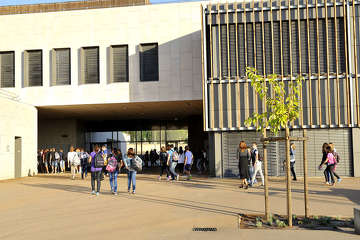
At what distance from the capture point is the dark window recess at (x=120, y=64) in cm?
2483

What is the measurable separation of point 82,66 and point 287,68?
12.1 metres

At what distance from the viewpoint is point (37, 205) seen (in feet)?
40.1

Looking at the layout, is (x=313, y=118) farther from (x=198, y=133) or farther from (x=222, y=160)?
(x=198, y=133)

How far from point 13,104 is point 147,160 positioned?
15952 mm

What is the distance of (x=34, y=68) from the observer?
25859 millimetres

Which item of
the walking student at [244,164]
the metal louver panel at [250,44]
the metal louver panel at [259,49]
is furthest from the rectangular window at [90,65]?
the walking student at [244,164]

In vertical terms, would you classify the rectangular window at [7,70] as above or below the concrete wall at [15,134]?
above

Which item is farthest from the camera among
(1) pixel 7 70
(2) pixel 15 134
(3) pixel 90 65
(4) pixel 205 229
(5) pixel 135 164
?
(1) pixel 7 70

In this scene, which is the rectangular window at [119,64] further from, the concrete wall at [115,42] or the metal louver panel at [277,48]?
the metal louver panel at [277,48]

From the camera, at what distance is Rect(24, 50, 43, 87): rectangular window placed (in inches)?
1015

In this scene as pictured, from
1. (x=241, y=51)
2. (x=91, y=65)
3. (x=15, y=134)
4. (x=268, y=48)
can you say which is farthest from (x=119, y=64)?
(x=268, y=48)

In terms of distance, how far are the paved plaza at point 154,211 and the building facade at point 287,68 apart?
4892 mm

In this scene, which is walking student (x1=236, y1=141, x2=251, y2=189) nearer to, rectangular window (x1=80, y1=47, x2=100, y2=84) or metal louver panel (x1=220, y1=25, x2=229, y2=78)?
metal louver panel (x1=220, y1=25, x2=229, y2=78)

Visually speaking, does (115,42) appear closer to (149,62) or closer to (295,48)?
(149,62)
